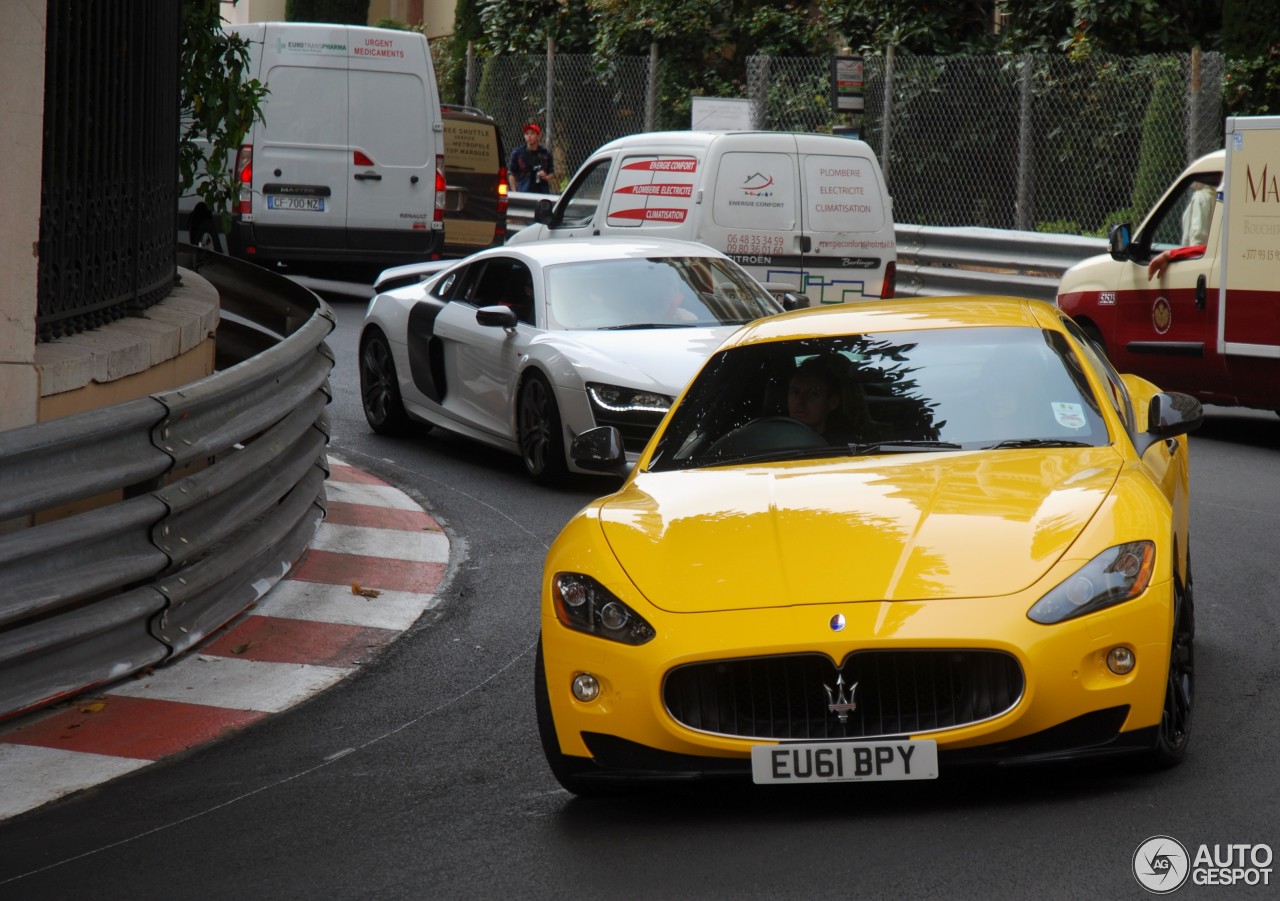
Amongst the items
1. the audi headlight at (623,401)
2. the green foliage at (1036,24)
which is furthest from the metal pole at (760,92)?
the audi headlight at (623,401)

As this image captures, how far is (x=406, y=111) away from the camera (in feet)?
64.0

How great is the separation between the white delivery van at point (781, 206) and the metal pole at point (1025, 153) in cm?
431

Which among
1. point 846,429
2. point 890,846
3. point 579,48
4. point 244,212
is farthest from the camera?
point 579,48

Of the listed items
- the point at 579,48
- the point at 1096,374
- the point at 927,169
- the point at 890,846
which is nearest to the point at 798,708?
the point at 890,846

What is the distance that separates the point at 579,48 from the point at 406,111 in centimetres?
1179

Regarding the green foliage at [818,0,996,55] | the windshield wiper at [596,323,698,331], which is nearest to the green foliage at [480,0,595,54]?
the green foliage at [818,0,996,55]

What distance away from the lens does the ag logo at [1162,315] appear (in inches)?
513

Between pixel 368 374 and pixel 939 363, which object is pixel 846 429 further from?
pixel 368 374

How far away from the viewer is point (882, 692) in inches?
192

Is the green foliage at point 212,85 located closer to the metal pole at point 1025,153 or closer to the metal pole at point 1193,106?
the metal pole at point 1193,106

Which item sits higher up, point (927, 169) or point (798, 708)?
point (927, 169)

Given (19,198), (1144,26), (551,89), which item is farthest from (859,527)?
(551,89)

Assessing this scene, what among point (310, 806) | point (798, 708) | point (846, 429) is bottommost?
point (310, 806)

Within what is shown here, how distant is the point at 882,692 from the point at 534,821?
1.02 meters
